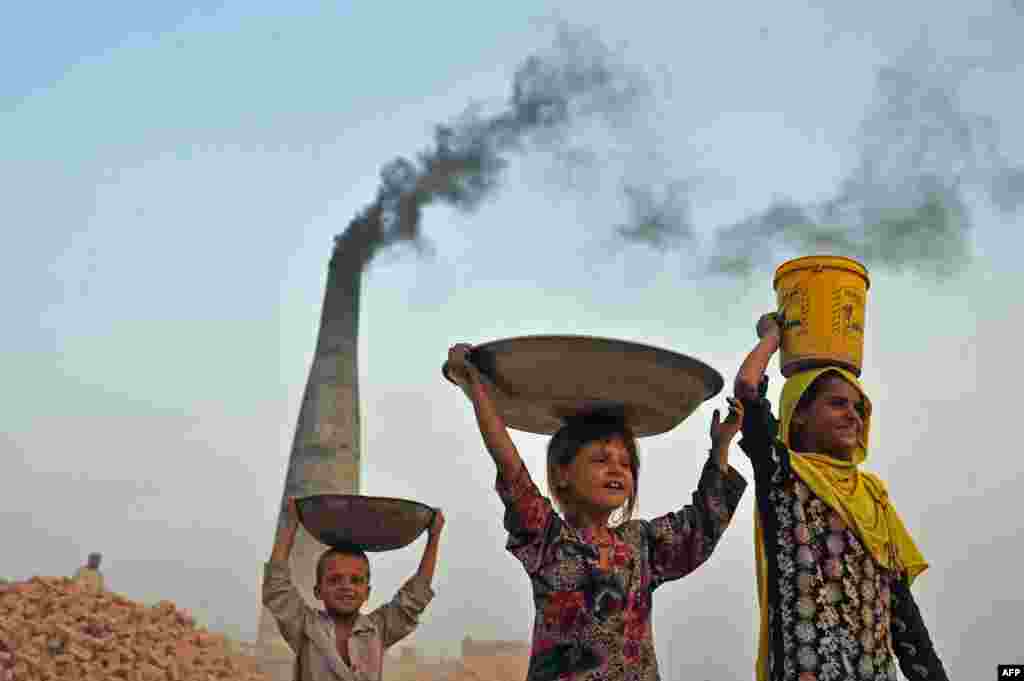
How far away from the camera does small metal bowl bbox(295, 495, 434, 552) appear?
5.06 meters

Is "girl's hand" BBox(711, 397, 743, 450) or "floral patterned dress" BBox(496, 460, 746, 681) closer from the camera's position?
"floral patterned dress" BBox(496, 460, 746, 681)

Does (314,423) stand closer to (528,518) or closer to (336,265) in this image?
(336,265)

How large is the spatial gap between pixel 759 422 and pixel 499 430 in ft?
2.98

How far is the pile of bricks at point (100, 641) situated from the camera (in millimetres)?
10367

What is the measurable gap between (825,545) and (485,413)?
1209 millimetres

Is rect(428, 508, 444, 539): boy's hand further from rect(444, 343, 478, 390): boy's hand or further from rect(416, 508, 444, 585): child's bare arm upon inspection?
rect(444, 343, 478, 390): boy's hand

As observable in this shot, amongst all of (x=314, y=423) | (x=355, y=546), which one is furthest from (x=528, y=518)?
(x=314, y=423)

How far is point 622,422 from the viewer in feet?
11.7

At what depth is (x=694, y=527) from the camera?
342 cm

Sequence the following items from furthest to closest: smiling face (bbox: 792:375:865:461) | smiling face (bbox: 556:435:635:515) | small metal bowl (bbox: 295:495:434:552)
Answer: small metal bowl (bbox: 295:495:434:552) → smiling face (bbox: 792:375:865:461) → smiling face (bbox: 556:435:635:515)

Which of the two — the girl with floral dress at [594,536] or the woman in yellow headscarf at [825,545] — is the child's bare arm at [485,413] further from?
the woman in yellow headscarf at [825,545]

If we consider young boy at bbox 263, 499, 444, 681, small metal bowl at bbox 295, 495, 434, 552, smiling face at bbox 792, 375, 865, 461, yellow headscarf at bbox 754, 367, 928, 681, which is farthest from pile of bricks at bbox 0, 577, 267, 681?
smiling face at bbox 792, 375, 865, 461

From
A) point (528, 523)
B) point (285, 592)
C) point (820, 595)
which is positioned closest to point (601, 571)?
point (528, 523)

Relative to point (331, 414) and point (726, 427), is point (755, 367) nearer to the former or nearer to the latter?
point (726, 427)
